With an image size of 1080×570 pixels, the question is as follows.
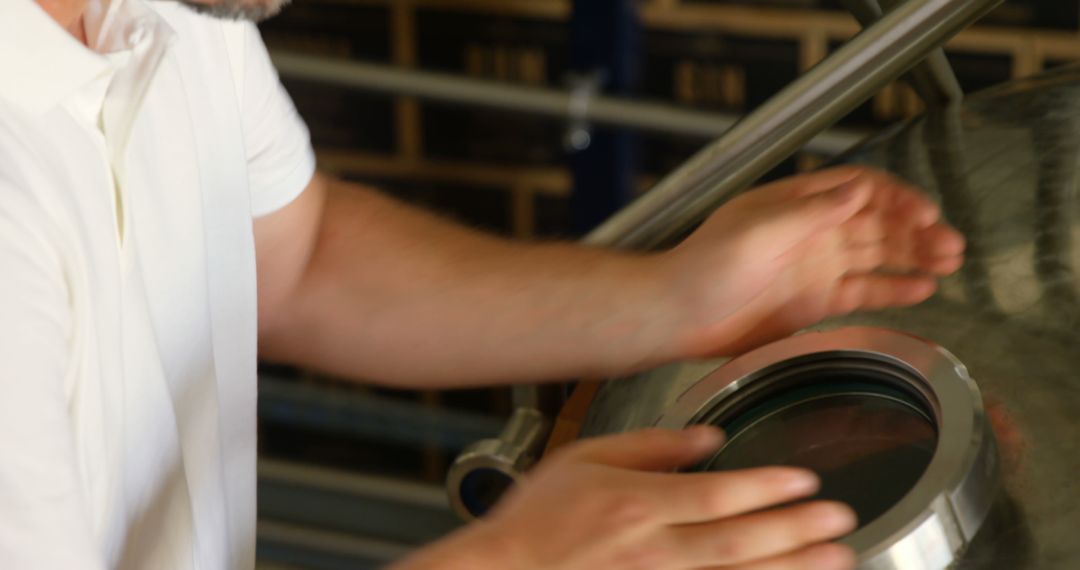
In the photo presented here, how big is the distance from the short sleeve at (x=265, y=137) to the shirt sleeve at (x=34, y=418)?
0.38 meters

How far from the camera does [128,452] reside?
3.06 ft

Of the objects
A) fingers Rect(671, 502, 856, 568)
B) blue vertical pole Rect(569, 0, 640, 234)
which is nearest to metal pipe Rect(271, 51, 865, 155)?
blue vertical pole Rect(569, 0, 640, 234)

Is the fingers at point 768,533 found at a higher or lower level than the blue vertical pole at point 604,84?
higher

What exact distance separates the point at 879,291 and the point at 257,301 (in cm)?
51

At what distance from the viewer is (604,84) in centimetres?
219

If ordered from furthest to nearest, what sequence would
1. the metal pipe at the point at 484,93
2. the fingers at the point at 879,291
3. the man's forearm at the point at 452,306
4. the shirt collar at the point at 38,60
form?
the metal pipe at the point at 484,93
the man's forearm at the point at 452,306
the fingers at the point at 879,291
the shirt collar at the point at 38,60

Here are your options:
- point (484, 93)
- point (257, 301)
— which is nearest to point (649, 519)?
point (257, 301)

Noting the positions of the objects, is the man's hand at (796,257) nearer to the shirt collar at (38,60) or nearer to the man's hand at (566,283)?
the man's hand at (566,283)

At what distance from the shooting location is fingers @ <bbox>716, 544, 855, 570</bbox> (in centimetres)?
74

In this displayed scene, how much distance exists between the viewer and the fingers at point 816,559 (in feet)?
2.43

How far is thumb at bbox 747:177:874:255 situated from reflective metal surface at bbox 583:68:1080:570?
0.05 m

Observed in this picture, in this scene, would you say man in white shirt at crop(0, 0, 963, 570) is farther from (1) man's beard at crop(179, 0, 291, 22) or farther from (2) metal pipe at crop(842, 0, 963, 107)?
(2) metal pipe at crop(842, 0, 963, 107)

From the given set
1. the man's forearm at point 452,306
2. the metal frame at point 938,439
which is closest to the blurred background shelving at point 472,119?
the man's forearm at point 452,306

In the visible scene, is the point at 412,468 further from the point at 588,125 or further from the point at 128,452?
the point at 128,452
